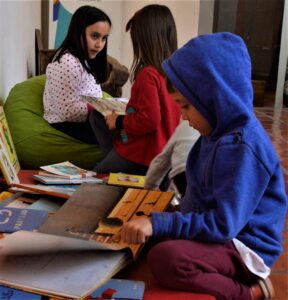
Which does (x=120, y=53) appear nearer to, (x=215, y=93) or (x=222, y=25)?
(x=222, y=25)

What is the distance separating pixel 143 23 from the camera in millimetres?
2037

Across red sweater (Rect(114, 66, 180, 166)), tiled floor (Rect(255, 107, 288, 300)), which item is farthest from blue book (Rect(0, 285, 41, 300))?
red sweater (Rect(114, 66, 180, 166))

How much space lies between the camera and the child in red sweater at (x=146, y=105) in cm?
198

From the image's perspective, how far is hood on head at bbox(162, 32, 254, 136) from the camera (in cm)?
114

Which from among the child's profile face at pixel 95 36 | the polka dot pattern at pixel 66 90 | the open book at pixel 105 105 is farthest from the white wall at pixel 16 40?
the open book at pixel 105 105

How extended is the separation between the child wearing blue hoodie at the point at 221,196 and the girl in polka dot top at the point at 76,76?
117cm

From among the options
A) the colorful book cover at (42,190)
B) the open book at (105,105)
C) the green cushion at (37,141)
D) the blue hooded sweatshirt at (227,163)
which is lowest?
the green cushion at (37,141)

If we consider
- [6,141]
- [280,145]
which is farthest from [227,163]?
[280,145]

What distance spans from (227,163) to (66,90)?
138 centimetres

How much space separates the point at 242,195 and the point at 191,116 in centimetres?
24

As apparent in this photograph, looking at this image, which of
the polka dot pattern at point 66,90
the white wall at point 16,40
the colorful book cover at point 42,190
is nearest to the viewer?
the colorful book cover at point 42,190

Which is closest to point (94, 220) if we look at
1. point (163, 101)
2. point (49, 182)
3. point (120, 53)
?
point (49, 182)

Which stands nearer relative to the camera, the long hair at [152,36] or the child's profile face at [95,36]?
the long hair at [152,36]

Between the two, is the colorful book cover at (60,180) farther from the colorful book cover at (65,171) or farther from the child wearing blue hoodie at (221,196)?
the child wearing blue hoodie at (221,196)
